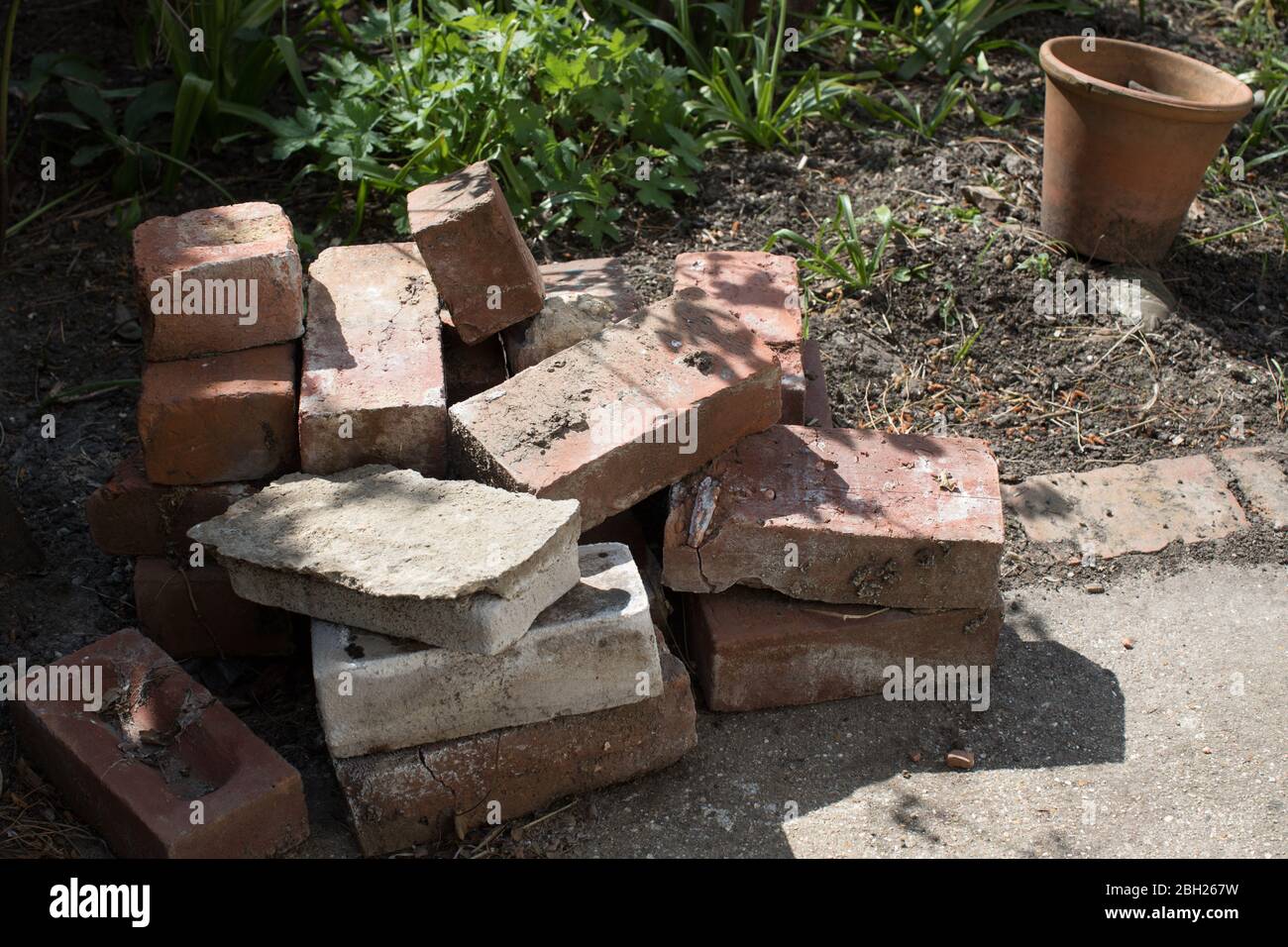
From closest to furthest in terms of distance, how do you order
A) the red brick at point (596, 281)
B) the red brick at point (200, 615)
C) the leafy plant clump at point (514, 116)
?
the red brick at point (200, 615), the red brick at point (596, 281), the leafy plant clump at point (514, 116)

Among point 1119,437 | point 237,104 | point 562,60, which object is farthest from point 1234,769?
point 237,104

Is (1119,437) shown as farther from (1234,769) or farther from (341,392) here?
(341,392)

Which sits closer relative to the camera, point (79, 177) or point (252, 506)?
point (252, 506)

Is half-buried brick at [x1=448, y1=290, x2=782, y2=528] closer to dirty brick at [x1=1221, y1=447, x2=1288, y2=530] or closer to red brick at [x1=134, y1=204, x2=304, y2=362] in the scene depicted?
red brick at [x1=134, y1=204, x2=304, y2=362]

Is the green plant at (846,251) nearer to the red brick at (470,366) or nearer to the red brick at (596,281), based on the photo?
the red brick at (596,281)

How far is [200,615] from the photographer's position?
11.5 feet

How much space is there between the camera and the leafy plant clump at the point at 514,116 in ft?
16.1

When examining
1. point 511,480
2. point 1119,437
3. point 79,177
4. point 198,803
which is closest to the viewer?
point 198,803

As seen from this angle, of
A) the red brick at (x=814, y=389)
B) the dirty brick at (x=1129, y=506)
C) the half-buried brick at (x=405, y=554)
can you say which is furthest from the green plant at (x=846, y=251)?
the half-buried brick at (x=405, y=554)

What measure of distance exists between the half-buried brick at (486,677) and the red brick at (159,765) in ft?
0.73

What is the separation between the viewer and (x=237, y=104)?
5.26 metres

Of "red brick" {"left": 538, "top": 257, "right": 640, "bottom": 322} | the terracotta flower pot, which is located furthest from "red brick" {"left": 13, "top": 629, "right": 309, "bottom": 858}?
the terracotta flower pot

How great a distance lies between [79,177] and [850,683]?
3.81 meters

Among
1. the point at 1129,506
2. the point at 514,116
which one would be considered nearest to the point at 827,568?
the point at 1129,506
